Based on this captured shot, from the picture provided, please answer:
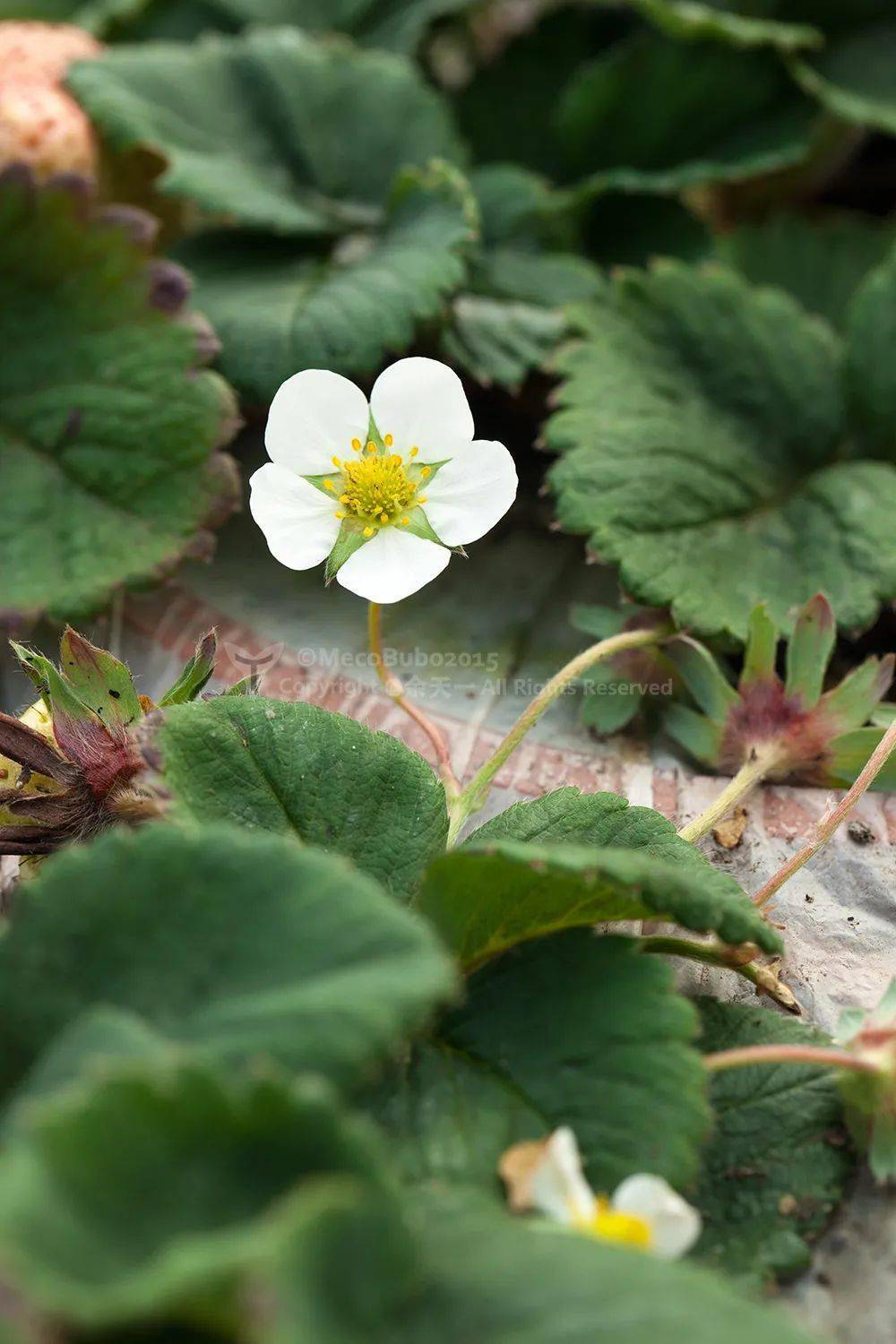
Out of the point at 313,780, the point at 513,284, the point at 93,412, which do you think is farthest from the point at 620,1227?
the point at 513,284

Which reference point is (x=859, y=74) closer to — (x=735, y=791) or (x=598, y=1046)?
(x=735, y=791)

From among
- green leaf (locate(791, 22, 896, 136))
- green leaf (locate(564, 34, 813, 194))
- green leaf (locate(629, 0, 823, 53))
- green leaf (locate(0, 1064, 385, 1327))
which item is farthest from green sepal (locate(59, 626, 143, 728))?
green leaf (locate(791, 22, 896, 136))

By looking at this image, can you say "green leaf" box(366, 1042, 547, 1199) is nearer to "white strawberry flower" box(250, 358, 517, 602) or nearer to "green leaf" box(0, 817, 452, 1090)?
"green leaf" box(0, 817, 452, 1090)

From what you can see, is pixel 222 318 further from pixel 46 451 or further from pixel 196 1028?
pixel 196 1028

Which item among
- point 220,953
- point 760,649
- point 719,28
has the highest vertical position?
point 719,28

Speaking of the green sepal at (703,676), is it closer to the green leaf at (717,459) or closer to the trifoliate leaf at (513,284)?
the green leaf at (717,459)

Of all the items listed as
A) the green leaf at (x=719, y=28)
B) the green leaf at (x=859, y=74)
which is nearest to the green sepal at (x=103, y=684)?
the green leaf at (x=719, y=28)
